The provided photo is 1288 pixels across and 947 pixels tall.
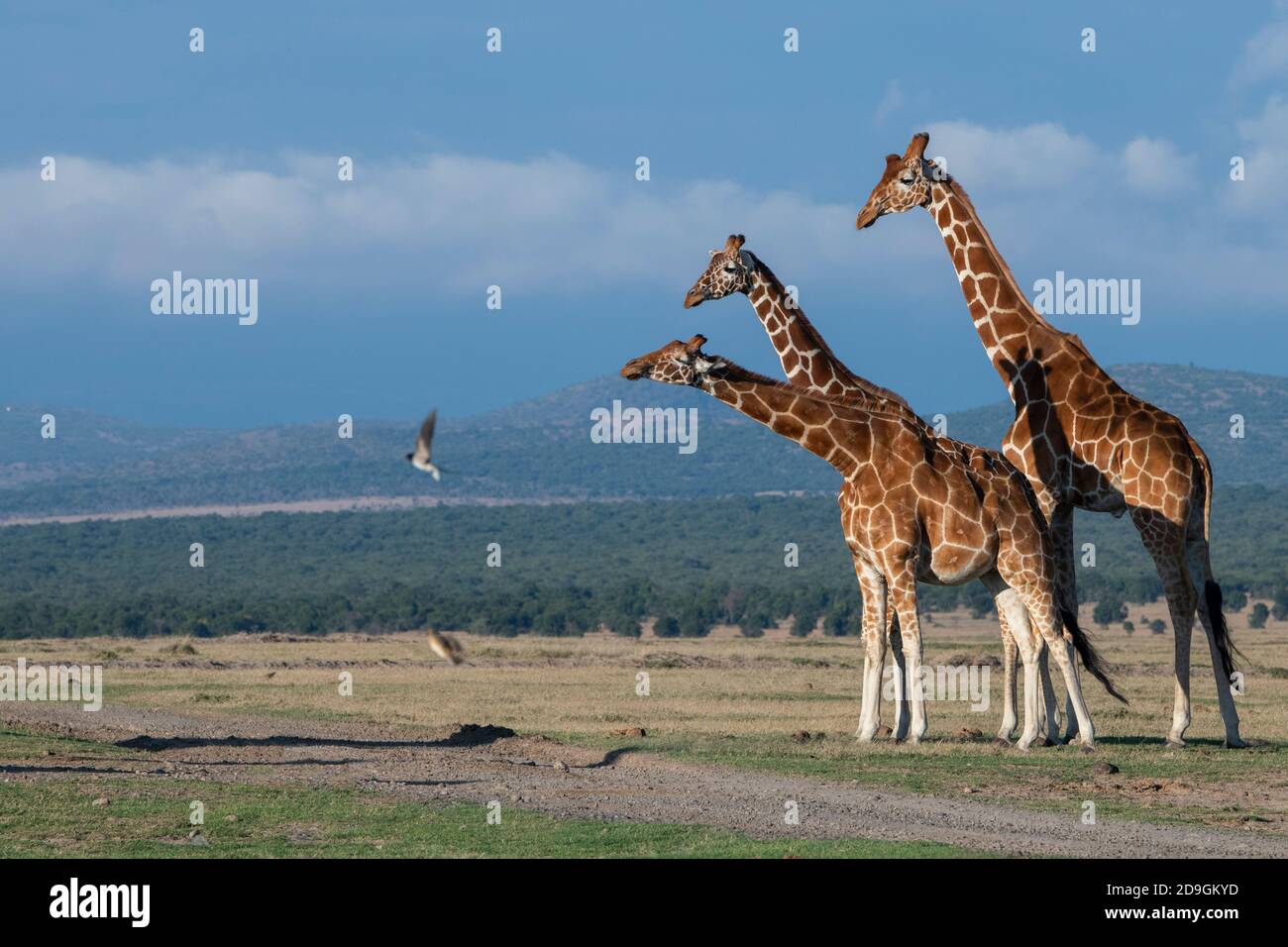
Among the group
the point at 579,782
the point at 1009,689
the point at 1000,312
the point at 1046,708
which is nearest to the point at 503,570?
the point at 1000,312

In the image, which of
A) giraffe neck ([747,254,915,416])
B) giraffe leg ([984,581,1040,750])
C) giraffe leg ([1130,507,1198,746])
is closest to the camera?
giraffe leg ([984,581,1040,750])

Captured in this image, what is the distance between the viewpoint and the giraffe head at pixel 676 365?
67.2 feet

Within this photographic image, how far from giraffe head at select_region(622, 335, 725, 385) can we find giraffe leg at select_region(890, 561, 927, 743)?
3044mm

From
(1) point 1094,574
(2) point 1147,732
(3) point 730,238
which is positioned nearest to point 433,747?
(3) point 730,238

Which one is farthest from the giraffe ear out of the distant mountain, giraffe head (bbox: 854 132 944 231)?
the distant mountain

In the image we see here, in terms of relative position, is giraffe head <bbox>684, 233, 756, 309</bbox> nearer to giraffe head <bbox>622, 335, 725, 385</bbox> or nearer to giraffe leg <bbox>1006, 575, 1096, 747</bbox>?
giraffe head <bbox>622, 335, 725, 385</bbox>

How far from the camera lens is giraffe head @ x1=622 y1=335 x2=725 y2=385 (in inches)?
806

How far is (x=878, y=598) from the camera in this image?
2084 cm

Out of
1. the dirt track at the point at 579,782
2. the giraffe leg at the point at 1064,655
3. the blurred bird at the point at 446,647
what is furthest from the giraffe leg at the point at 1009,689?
the blurred bird at the point at 446,647

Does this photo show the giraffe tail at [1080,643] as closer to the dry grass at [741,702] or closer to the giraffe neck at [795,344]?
the dry grass at [741,702]

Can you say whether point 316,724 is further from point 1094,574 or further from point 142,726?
point 1094,574

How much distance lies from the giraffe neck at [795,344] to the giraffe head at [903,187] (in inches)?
52.5

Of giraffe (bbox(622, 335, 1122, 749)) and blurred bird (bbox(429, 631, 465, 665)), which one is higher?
giraffe (bbox(622, 335, 1122, 749))

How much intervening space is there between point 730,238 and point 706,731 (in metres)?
6.41
